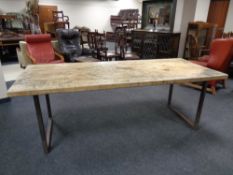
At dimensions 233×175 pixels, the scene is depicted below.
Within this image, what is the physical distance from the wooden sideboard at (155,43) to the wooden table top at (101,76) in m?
2.54

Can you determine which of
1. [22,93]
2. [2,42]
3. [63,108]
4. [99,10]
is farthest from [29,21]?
[22,93]

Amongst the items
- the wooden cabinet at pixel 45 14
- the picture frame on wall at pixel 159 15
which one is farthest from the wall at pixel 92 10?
the picture frame on wall at pixel 159 15

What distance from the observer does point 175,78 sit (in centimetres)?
174

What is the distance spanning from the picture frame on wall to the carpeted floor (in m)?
2.68

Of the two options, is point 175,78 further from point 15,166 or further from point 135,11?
point 135,11

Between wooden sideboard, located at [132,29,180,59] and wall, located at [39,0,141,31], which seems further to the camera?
wall, located at [39,0,141,31]

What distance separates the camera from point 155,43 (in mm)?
4980

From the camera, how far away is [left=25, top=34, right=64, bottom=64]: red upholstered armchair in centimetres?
400

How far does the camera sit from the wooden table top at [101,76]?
146 centimetres

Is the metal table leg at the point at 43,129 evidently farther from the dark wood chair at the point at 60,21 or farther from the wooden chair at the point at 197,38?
the dark wood chair at the point at 60,21

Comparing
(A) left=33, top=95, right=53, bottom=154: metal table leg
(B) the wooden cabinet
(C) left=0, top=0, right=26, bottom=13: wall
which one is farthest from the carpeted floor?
(C) left=0, top=0, right=26, bottom=13: wall

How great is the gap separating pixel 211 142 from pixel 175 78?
93cm

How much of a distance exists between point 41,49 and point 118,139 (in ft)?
10.4

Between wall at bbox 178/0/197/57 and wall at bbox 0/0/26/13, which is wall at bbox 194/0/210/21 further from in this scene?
wall at bbox 0/0/26/13
